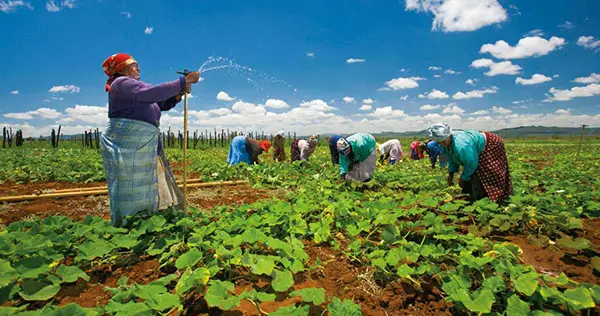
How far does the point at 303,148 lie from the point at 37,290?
7536 millimetres

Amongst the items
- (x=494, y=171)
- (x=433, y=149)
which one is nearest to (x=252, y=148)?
(x=433, y=149)

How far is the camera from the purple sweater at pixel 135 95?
2.35 metres

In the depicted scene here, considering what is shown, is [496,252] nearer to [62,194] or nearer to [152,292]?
[152,292]

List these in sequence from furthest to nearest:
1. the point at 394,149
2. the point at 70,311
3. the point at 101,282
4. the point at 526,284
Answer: the point at 394,149 < the point at 101,282 < the point at 526,284 < the point at 70,311

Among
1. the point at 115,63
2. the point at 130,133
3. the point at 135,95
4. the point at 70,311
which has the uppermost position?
the point at 115,63

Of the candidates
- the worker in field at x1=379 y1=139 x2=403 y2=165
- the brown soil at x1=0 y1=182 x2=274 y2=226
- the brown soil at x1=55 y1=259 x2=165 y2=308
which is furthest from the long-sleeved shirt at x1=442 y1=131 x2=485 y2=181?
the worker in field at x1=379 y1=139 x2=403 y2=165

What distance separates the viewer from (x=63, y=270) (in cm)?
173

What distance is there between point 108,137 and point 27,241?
92cm

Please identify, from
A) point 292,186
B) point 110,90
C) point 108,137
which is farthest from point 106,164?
point 292,186

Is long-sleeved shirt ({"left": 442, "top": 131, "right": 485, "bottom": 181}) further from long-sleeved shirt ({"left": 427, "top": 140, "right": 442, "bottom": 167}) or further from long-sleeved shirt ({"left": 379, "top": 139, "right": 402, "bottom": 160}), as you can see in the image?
long-sleeved shirt ({"left": 379, "top": 139, "right": 402, "bottom": 160})

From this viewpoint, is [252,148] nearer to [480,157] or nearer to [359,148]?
[359,148]

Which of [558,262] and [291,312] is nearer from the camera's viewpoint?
[291,312]

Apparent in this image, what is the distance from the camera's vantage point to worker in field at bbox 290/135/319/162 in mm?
8883

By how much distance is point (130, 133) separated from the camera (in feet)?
8.18
